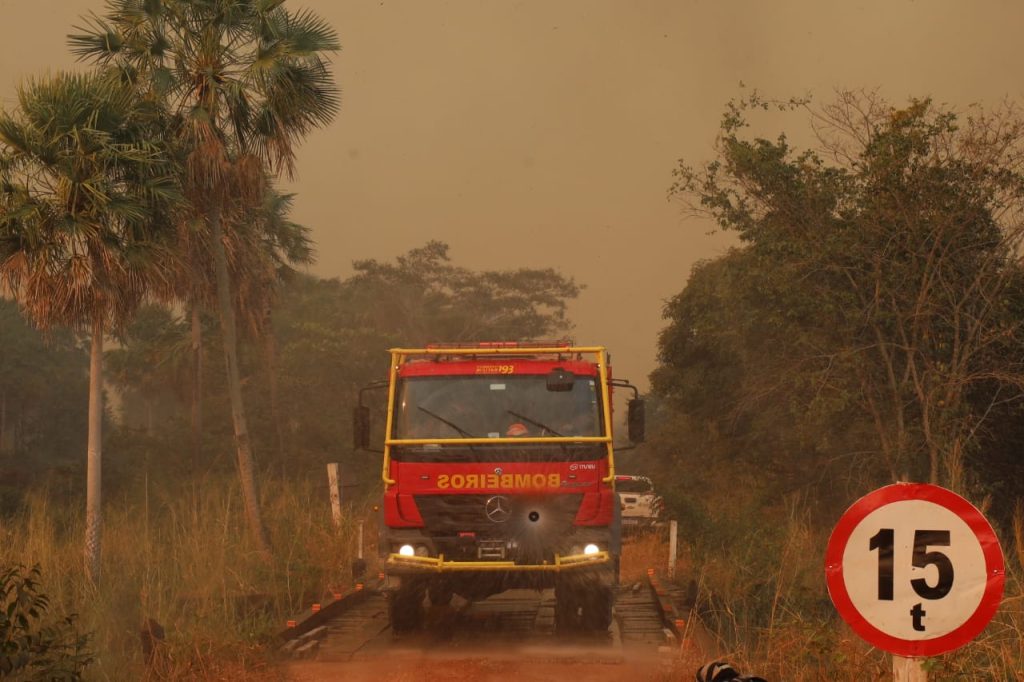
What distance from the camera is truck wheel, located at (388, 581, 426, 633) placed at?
12648 millimetres

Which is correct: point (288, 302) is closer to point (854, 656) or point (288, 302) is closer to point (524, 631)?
point (524, 631)

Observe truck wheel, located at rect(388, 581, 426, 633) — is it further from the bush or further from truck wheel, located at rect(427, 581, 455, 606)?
the bush

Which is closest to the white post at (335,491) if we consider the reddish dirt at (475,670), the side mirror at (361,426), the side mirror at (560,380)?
the side mirror at (361,426)

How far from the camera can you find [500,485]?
1238 centimetres

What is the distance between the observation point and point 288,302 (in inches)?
2445

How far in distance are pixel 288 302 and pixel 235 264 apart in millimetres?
36678

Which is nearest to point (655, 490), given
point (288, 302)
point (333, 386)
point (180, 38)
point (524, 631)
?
point (524, 631)

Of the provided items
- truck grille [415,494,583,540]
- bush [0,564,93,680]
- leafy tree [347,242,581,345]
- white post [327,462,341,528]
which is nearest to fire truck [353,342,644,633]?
truck grille [415,494,583,540]

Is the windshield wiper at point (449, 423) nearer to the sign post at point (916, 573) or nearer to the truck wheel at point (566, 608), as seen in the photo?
the truck wheel at point (566, 608)

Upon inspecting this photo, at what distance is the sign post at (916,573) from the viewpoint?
14.6 feet

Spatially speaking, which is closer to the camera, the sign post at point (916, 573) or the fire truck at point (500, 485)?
the sign post at point (916, 573)

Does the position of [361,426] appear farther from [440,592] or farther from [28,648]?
[28,648]

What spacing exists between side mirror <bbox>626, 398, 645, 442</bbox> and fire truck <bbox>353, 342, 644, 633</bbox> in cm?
28

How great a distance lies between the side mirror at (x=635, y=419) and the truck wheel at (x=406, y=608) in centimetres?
270
